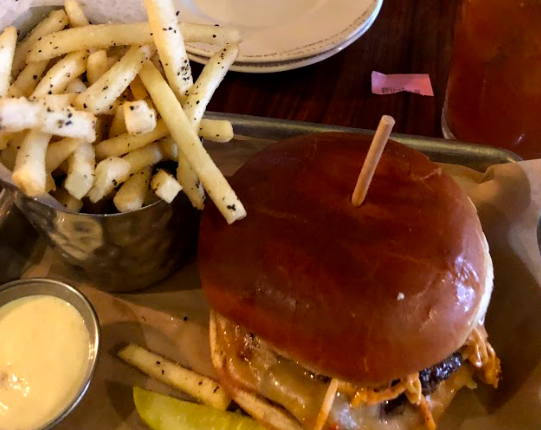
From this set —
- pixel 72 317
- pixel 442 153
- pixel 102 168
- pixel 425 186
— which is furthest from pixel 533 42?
pixel 72 317

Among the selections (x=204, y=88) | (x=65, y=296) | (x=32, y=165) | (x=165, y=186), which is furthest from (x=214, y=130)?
(x=65, y=296)

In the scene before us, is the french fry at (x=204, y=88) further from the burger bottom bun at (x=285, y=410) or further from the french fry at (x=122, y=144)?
the burger bottom bun at (x=285, y=410)

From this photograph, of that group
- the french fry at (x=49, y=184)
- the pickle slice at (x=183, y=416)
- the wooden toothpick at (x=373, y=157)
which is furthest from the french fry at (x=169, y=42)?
the pickle slice at (x=183, y=416)

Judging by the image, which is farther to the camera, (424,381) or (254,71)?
(254,71)

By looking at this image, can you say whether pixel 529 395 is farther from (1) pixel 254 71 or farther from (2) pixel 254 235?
(1) pixel 254 71

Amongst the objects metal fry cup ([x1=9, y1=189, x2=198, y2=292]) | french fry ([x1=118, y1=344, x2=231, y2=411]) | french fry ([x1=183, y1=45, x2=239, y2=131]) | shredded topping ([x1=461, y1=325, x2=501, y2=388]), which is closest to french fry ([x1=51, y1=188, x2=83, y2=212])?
metal fry cup ([x1=9, y1=189, x2=198, y2=292])

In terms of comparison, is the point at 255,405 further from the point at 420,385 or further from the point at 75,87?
the point at 75,87
